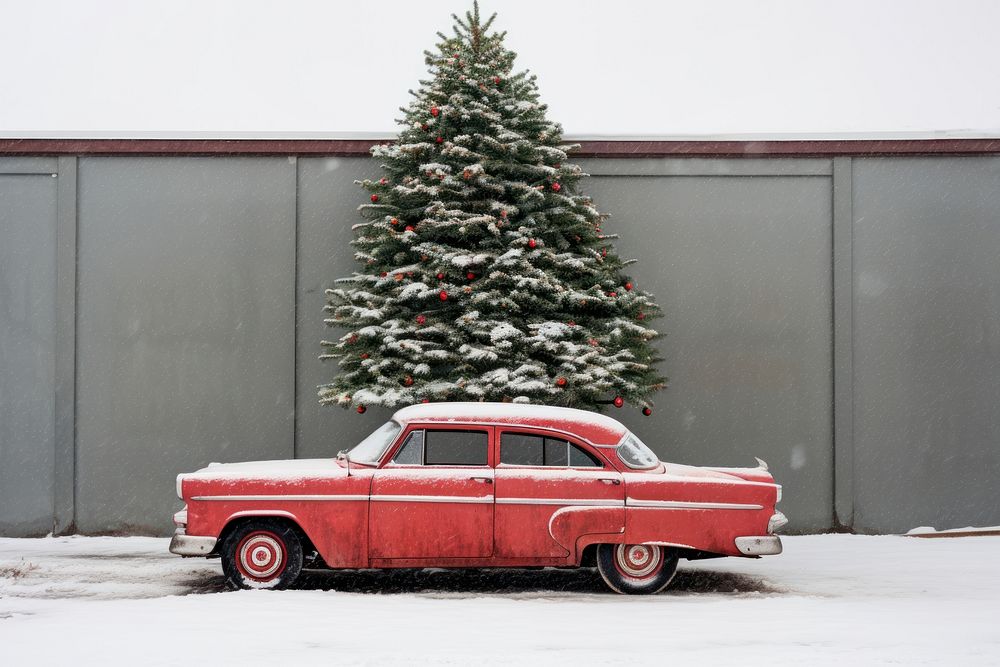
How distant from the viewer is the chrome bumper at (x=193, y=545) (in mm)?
8016

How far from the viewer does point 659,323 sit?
12.1 meters

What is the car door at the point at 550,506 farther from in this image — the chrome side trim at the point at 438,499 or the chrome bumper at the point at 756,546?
the chrome bumper at the point at 756,546

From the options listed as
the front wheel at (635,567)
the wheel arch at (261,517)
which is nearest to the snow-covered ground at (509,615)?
the front wheel at (635,567)

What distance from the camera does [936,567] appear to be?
31.1 feet

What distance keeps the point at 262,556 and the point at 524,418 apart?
2.61 meters

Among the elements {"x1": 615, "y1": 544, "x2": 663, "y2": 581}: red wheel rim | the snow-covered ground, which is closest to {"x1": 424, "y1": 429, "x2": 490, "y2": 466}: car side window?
the snow-covered ground

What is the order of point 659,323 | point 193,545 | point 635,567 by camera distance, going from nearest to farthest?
point 193,545
point 635,567
point 659,323

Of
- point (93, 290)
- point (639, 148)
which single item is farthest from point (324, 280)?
point (639, 148)

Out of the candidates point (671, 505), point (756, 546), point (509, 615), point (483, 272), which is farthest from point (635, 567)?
point (483, 272)

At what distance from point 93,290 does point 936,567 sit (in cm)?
1049

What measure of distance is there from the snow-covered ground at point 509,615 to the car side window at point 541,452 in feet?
3.78

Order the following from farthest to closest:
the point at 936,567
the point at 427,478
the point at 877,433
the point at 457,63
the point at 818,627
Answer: the point at 877,433, the point at 457,63, the point at 936,567, the point at 427,478, the point at 818,627

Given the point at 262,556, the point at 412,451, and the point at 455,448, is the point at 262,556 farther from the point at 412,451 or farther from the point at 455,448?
the point at 455,448

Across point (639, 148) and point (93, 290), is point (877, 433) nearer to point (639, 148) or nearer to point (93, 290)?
point (639, 148)
